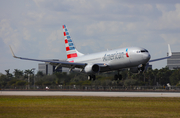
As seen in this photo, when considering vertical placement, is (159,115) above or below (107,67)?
Answer: below

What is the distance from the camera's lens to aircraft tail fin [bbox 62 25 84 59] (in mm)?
78062

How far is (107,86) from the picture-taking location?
4018 inches

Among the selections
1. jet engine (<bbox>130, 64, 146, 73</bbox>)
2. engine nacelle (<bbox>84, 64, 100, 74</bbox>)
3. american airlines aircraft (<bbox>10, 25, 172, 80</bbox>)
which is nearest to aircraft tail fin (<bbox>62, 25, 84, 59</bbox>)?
american airlines aircraft (<bbox>10, 25, 172, 80</bbox>)

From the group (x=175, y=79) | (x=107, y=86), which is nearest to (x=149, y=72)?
(x=175, y=79)

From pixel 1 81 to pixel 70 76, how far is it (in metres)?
34.9

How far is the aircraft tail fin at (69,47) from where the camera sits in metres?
78.1

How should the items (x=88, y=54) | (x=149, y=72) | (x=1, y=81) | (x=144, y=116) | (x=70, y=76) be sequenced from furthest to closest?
(x=149, y=72), (x=1, y=81), (x=70, y=76), (x=88, y=54), (x=144, y=116)

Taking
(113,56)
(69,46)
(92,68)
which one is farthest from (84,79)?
(113,56)

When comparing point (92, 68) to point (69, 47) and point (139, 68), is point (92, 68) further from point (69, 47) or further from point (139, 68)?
point (69, 47)

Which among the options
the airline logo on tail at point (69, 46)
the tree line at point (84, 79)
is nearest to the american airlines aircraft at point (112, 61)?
the airline logo on tail at point (69, 46)

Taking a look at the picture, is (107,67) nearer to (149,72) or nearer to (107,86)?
(107,86)

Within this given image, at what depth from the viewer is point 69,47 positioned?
3177 inches

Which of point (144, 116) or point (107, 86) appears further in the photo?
point (107, 86)

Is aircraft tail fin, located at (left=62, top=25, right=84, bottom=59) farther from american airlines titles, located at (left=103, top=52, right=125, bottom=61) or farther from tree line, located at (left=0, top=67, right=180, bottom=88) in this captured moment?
american airlines titles, located at (left=103, top=52, right=125, bottom=61)
